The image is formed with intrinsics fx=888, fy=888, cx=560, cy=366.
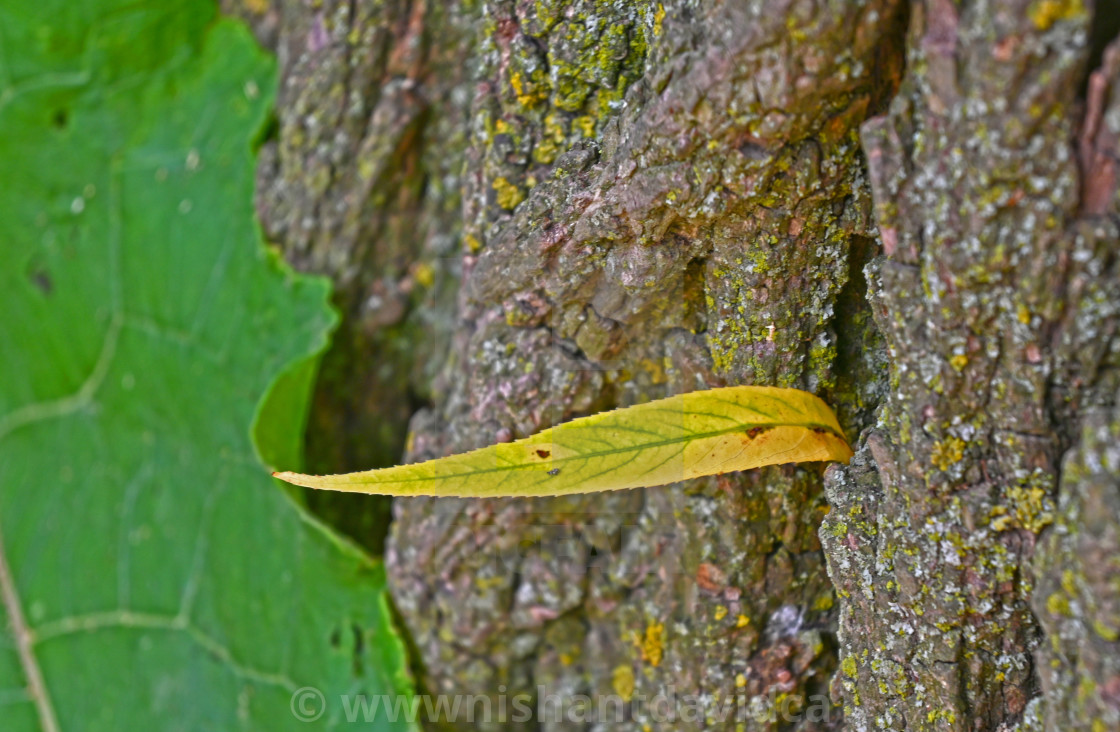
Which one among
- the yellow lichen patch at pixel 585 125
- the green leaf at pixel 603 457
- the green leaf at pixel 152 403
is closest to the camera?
the green leaf at pixel 603 457

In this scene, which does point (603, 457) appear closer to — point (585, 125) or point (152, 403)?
point (585, 125)

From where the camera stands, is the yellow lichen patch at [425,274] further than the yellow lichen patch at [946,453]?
Yes

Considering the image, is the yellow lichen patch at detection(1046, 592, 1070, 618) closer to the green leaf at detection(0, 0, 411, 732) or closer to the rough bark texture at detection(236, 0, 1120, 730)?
the rough bark texture at detection(236, 0, 1120, 730)

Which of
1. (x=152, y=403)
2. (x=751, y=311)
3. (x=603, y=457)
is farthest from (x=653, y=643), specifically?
(x=152, y=403)

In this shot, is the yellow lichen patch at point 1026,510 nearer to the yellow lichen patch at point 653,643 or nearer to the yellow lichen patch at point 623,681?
the yellow lichen patch at point 653,643

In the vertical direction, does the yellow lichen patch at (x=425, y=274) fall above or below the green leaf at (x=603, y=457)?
above

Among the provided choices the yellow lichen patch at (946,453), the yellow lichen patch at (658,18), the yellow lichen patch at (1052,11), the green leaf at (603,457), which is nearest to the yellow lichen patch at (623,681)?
the green leaf at (603,457)

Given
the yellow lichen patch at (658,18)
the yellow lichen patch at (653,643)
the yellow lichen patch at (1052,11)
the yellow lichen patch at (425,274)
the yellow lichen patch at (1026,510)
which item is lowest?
the yellow lichen patch at (653,643)

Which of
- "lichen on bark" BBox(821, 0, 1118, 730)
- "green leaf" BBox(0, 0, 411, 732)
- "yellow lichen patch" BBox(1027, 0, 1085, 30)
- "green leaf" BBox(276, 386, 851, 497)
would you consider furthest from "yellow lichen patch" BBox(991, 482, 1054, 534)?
"green leaf" BBox(0, 0, 411, 732)
